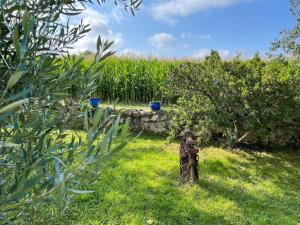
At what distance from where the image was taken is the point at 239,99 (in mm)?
7762

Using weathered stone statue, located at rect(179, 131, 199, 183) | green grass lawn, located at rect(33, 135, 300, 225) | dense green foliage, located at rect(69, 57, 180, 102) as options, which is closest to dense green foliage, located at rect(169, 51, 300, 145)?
green grass lawn, located at rect(33, 135, 300, 225)

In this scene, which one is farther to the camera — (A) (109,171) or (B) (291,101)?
(B) (291,101)

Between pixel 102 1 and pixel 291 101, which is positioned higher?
pixel 102 1

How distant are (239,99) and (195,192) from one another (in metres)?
2.69

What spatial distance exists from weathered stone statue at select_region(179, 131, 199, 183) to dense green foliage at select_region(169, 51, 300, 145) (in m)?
1.86

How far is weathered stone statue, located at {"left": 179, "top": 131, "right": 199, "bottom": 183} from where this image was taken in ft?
19.7

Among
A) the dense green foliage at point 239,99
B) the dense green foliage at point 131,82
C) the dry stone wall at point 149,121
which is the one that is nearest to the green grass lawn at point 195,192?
the dense green foliage at point 239,99

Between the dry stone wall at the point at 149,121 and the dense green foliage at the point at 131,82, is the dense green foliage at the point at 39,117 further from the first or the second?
the dense green foliage at the point at 131,82

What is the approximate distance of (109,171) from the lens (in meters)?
6.55

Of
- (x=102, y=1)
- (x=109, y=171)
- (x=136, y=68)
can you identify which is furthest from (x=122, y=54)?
(x=102, y=1)

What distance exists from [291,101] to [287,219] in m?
3.19

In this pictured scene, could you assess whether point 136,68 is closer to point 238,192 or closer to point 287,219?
point 238,192

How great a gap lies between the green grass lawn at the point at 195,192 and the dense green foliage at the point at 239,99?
0.62 metres

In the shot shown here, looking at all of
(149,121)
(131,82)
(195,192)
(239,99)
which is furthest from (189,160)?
(131,82)
